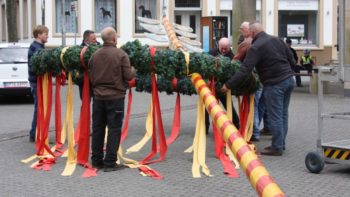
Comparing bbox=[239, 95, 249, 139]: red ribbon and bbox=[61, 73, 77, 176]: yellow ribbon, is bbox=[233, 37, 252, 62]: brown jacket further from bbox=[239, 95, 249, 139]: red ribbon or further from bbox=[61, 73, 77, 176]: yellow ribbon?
bbox=[61, 73, 77, 176]: yellow ribbon

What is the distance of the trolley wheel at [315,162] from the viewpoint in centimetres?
853

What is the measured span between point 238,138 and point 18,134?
295 inches

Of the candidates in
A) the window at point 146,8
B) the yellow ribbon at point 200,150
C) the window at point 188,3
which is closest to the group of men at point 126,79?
the yellow ribbon at point 200,150

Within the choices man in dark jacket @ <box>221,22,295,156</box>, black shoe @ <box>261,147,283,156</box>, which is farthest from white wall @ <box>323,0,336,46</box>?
black shoe @ <box>261,147,283,156</box>

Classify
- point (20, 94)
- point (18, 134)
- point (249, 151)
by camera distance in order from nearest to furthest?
point (249, 151)
point (18, 134)
point (20, 94)

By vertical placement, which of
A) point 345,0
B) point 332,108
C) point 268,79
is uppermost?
point 345,0

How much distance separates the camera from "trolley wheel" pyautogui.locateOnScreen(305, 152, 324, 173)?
8531 mm

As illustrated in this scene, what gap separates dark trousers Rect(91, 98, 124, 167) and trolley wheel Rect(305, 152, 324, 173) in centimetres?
237

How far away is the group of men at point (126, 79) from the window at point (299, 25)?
1020 inches

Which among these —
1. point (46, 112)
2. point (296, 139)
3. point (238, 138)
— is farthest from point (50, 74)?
point (238, 138)

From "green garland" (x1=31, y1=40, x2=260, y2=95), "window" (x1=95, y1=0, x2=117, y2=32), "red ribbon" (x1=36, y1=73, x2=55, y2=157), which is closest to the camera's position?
"green garland" (x1=31, y1=40, x2=260, y2=95)

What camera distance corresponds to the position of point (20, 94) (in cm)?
1909

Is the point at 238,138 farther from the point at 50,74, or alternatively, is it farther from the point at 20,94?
the point at 20,94

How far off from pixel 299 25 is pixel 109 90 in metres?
29.6
